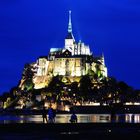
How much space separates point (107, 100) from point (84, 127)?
118 m

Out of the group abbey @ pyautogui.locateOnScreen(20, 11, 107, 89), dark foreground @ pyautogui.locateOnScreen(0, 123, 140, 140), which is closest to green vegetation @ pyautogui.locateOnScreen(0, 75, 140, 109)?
abbey @ pyautogui.locateOnScreen(20, 11, 107, 89)

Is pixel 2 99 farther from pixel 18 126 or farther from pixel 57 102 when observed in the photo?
pixel 18 126

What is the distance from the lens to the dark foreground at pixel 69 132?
26641 mm

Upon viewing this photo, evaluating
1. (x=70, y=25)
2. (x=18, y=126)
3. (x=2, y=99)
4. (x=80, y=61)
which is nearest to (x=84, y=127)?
(x=18, y=126)

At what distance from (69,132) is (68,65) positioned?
431 ft

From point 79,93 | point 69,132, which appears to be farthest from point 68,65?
point 69,132

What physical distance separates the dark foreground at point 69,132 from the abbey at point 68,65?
125860 mm

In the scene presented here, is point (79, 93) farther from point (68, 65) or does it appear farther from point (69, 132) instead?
point (69, 132)

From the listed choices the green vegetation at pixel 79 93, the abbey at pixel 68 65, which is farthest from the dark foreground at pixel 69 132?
the abbey at pixel 68 65

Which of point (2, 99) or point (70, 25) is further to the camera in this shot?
point (70, 25)

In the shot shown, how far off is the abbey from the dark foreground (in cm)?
12586

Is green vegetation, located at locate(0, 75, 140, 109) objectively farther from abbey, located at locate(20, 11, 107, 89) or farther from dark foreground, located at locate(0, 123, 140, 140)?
dark foreground, located at locate(0, 123, 140, 140)

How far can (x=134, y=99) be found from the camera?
15562 centimetres

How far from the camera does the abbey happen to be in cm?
16262
